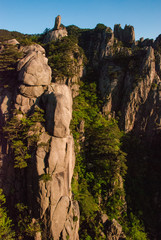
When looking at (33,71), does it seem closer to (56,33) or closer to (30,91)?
(30,91)

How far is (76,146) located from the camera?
25.6 metres

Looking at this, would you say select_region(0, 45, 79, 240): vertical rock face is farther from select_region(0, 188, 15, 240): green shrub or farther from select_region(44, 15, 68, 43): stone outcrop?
select_region(44, 15, 68, 43): stone outcrop

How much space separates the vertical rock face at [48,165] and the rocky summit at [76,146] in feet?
0.37

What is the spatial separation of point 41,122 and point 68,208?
11044 millimetres

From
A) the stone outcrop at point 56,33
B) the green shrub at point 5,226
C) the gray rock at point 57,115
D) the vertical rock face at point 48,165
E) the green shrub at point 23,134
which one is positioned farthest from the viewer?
the stone outcrop at point 56,33

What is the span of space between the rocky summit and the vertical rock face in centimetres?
11

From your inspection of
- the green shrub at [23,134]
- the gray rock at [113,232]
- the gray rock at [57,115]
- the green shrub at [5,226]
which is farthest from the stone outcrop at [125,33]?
the green shrub at [5,226]

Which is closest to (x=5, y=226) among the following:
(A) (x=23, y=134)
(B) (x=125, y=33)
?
(A) (x=23, y=134)

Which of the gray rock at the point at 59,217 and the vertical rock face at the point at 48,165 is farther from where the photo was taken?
the vertical rock face at the point at 48,165

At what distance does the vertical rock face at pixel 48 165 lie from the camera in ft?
54.2

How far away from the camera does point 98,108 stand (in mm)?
37031

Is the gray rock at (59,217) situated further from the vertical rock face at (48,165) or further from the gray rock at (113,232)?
the gray rock at (113,232)

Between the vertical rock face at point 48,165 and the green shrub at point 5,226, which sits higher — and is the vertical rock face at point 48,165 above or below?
above

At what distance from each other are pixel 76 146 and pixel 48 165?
9.27 meters
